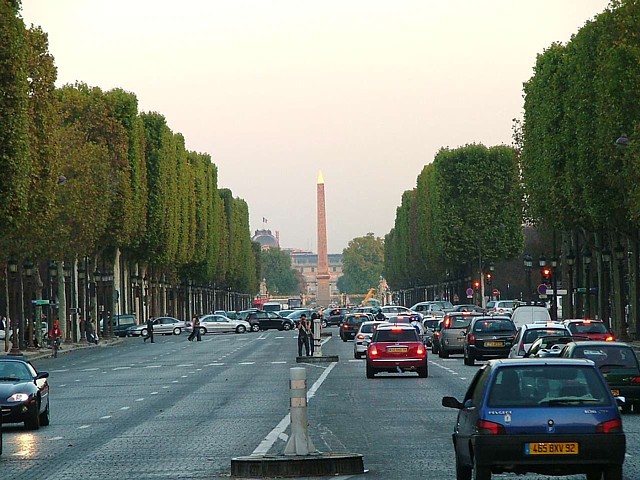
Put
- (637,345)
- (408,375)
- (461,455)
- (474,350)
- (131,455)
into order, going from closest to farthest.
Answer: (461,455)
(131,455)
(408,375)
(474,350)
(637,345)

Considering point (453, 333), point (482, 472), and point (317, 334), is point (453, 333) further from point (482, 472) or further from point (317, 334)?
point (482, 472)

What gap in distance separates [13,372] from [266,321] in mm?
95368

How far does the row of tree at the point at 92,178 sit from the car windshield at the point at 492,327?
16491 millimetres

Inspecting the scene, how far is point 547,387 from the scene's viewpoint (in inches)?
592

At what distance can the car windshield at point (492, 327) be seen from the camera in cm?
5112

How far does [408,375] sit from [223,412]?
16.6 metres

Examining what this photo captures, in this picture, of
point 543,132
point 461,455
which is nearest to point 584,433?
point 461,455

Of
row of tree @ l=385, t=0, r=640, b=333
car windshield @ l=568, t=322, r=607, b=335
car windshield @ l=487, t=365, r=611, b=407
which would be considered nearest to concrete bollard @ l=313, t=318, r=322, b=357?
car windshield @ l=568, t=322, r=607, b=335

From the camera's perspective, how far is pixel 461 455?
15781mm

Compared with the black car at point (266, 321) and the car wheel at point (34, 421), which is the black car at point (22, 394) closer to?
the car wheel at point (34, 421)

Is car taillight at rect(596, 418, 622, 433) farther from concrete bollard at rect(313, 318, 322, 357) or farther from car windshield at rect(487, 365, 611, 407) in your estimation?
concrete bollard at rect(313, 318, 322, 357)

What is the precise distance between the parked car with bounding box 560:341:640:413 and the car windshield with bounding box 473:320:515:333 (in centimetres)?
2267

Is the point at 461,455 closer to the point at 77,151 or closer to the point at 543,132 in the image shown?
the point at 543,132

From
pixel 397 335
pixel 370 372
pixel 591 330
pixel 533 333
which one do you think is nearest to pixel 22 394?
pixel 533 333
